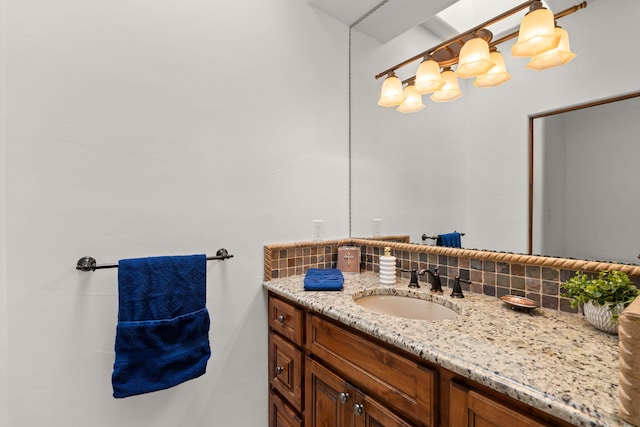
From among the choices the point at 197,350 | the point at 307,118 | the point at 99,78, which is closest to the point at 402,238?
the point at 307,118

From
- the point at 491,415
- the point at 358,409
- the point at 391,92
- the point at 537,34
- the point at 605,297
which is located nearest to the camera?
the point at 491,415

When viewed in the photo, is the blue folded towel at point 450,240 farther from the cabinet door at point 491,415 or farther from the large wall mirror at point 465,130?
the cabinet door at point 491,415

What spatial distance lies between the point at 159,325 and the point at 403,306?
3.24 feet

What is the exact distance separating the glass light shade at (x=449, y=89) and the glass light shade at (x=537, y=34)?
0.28 metres

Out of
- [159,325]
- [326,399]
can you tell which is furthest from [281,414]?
[159,325]

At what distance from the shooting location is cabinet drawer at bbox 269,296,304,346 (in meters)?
1.29

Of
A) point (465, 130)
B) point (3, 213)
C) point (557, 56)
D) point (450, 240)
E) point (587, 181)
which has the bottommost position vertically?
point (450, 240)

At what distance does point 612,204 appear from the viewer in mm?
963

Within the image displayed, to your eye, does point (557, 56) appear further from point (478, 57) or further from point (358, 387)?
point (358, 387)

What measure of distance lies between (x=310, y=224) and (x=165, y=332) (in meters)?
0.88

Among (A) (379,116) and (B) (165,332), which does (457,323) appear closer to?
(B) (165,332)

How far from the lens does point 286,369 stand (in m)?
1.38

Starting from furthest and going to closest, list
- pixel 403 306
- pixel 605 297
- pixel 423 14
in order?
pixel 423 14
pixel 403 306
pixel 605 297

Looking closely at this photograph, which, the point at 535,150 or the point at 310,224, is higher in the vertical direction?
the point at 535,150
